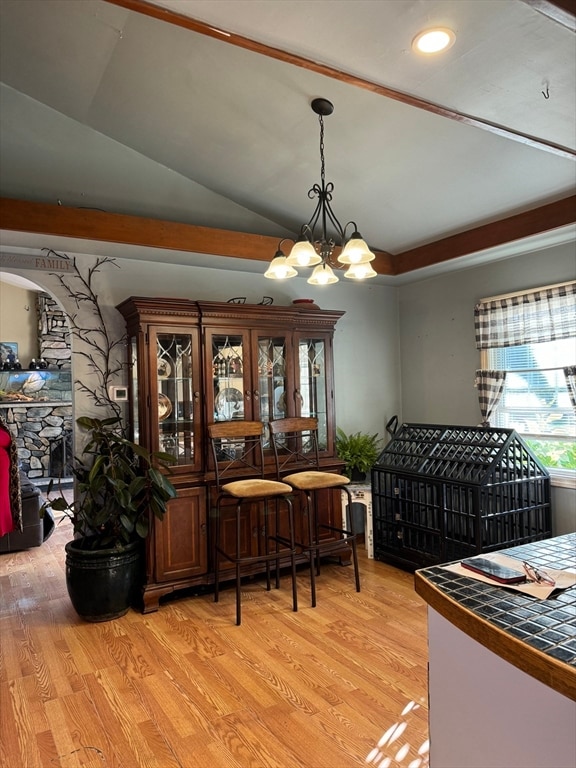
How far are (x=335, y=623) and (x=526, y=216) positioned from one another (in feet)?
9.73

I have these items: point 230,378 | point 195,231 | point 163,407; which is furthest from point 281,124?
point 163,407

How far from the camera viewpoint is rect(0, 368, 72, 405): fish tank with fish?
316 inches

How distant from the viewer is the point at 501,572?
4.30ft

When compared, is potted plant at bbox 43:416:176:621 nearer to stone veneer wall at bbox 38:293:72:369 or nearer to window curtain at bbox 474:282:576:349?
window curtain at bbox 474:282:576:349

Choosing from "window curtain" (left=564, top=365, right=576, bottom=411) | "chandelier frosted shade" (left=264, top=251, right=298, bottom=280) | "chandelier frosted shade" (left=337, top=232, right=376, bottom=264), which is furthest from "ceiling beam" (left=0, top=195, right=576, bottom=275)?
"chandelier frosted shade" (left=337, top=232, right=376, bottom=264)

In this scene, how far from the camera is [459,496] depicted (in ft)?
11.5

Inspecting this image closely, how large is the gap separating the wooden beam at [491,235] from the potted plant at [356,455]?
1.56 metres

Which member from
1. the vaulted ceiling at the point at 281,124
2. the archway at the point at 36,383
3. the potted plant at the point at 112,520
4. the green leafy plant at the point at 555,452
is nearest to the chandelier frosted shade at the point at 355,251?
the vaulted ceiling at the point at 281,124

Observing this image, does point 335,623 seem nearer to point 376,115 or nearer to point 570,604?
point 570,604

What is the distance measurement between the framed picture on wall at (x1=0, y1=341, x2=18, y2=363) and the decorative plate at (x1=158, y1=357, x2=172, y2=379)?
5753mm

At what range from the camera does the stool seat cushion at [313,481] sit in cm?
350

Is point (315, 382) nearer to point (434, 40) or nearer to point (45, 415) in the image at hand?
point (434, 40)

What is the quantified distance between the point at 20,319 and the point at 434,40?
811cm

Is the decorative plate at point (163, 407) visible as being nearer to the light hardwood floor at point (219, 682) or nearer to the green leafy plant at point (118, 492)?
the green leafy plant at point (118, 492)
